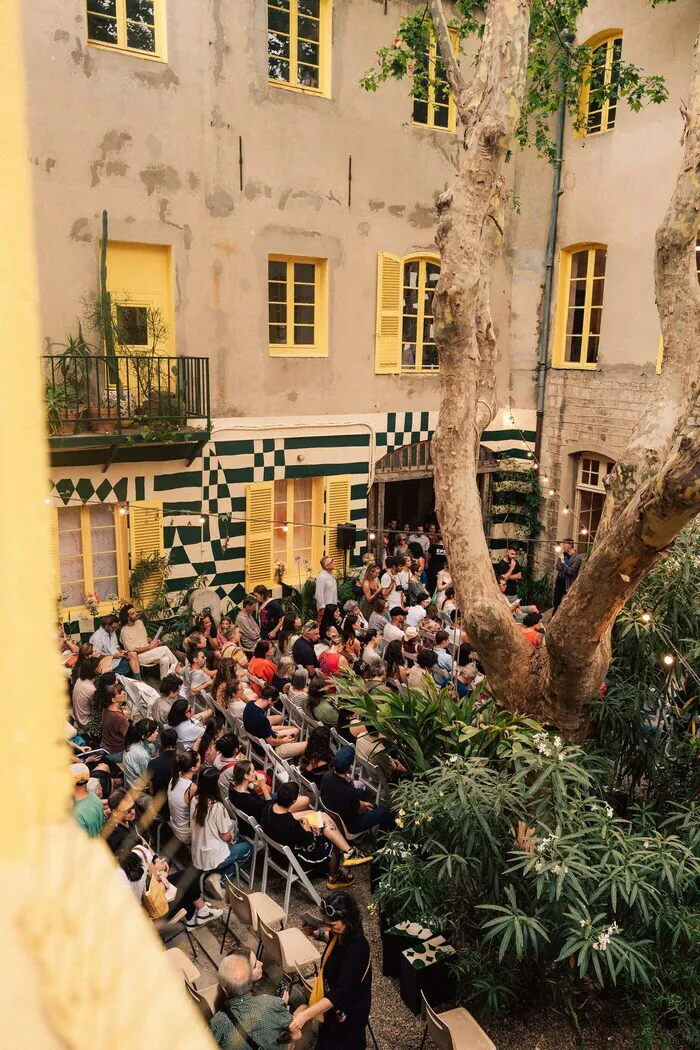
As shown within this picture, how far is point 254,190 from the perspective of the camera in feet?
38.1

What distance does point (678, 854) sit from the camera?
5.21 metres

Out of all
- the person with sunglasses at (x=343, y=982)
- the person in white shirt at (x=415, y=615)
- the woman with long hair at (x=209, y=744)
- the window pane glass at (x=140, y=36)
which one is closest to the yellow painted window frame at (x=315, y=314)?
the window pane glass at (x=140, y=36)

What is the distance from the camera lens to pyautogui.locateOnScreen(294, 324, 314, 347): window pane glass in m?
12.5

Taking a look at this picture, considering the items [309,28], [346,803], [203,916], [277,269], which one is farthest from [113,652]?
[309,28]

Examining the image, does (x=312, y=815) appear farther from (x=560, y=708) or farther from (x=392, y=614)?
(x=392, y=614)

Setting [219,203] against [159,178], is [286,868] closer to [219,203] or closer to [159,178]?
[159,178]

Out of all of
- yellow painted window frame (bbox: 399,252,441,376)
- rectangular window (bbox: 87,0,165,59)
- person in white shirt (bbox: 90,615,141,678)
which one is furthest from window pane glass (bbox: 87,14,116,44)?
person in white shirt (bbox: 90,615,141,678)

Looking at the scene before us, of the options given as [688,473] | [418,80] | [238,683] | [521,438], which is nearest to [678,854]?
[688,473]

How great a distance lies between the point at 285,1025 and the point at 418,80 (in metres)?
10.2

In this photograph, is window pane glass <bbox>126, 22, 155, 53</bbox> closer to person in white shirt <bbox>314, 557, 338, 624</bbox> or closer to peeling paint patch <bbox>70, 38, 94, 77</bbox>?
peeling paint patch <bbox>70, 38, 94, 77</bbox>

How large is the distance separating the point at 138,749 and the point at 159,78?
27.0 feet

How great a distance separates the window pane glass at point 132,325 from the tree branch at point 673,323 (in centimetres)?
661

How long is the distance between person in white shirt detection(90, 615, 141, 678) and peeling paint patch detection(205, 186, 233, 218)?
18.1 ft

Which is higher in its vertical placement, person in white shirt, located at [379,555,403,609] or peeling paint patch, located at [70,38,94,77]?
peeling paint patch, located at [70,38,94,77]
